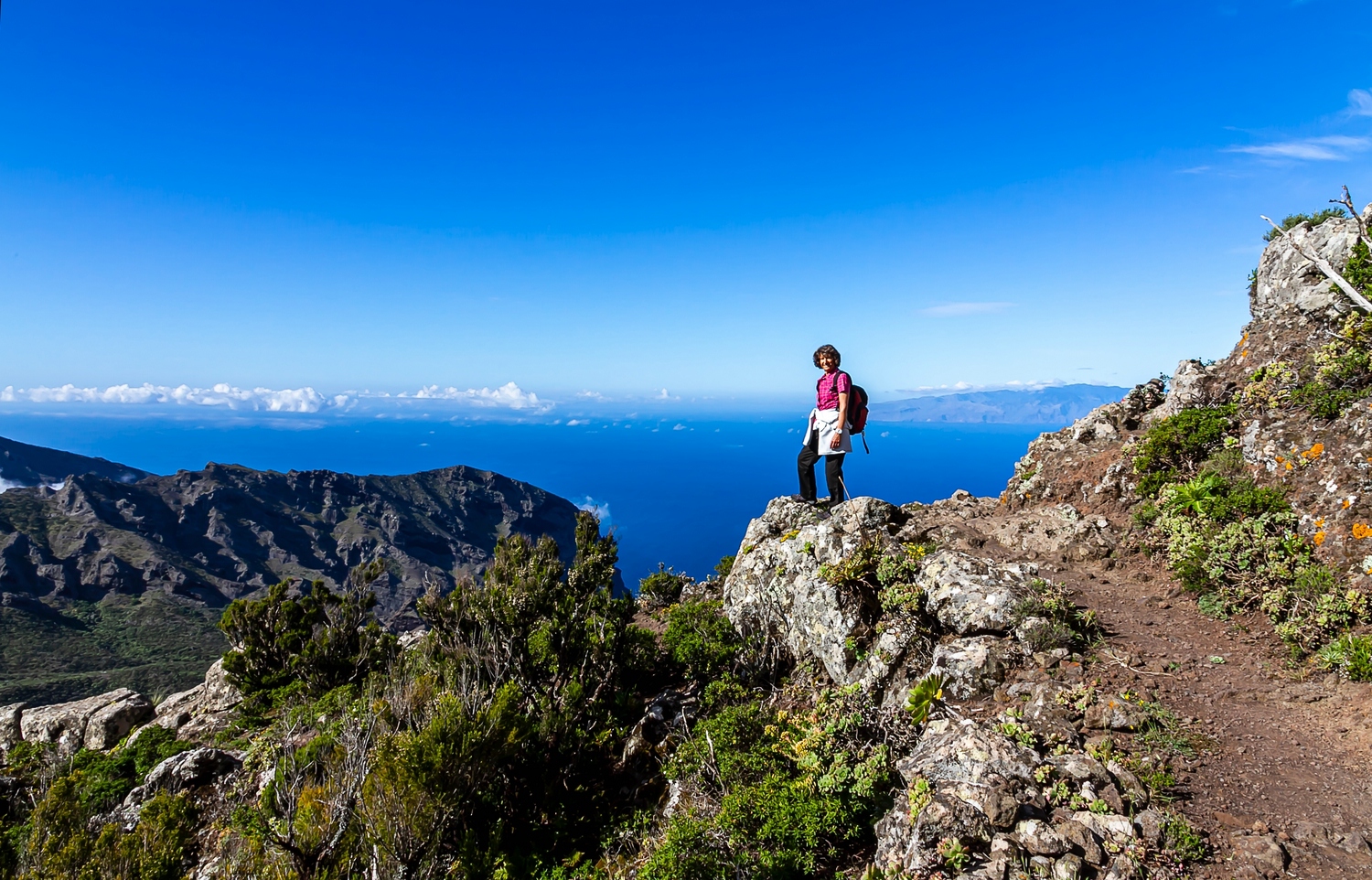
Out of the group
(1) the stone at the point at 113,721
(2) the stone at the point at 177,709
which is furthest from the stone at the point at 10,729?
(2) the stone at the point at 177,709

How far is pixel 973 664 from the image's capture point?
7.55 meters

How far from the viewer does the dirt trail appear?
4.75 meters

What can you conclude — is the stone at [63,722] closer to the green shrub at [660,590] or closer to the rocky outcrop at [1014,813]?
the green shrub at [660,590]

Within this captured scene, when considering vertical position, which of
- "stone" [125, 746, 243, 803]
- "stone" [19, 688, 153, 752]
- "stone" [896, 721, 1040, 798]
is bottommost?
"stone" [19, 688, 153, 752]

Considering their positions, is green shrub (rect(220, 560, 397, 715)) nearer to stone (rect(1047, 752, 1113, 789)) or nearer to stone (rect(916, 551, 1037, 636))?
stone (rect(916, 551, 1037, 636))

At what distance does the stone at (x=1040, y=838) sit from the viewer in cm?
489

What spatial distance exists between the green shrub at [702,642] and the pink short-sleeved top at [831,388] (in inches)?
192

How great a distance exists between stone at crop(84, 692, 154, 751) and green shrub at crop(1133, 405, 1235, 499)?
28.4 meters

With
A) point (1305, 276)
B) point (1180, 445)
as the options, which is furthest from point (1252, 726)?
point (1305, 276)

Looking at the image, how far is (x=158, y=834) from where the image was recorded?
621cm

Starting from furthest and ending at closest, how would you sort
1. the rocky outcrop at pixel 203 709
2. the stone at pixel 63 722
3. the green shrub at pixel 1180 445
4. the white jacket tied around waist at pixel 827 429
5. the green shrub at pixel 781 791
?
the stone at pixel 63 722
the rocky outcrop at pixel 203 709
the white jacket tied around waist at pixel 827 429
the green shrub at pixel 1180 445
the green shrub at pixel 781 791

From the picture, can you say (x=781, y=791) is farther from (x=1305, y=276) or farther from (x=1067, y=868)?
(x=1305, y=276)

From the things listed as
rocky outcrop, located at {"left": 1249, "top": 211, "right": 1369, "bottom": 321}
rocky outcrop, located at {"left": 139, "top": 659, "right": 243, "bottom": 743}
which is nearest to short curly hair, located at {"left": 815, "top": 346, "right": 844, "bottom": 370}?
rocky outcrop, located at {"left": 1249, "top": 211, "right": 1369, "bottom": 321}

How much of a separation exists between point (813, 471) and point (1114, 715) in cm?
659
